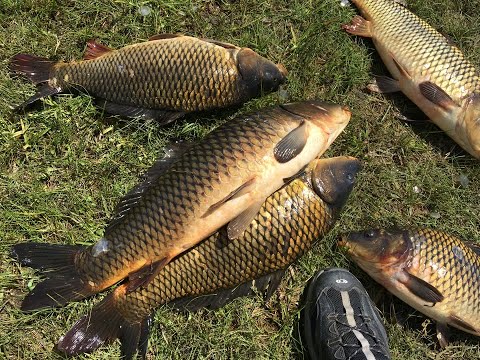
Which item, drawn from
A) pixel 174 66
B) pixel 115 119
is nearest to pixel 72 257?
pixel 115 119

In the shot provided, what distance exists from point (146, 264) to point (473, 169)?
2344mm

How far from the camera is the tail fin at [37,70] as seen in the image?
2912 millimetres

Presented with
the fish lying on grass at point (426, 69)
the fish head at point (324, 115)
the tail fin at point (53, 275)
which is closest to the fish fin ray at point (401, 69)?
the fish lying on grass at point (426, 69)

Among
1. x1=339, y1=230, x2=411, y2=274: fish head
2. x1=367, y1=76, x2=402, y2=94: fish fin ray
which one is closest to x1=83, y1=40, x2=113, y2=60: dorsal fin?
x1=367, y1=76, x2=402, y2=94: fish fin ray

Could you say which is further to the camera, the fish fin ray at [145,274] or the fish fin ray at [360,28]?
the fish fin ray at [360,28]

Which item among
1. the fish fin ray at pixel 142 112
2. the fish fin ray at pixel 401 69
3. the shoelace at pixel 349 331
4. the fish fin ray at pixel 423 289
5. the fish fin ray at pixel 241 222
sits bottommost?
the shoelace at pixel 349 331

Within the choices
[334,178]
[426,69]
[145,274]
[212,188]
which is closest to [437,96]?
[426,69]

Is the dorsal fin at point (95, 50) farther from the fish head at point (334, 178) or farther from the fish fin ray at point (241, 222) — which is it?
the fish head at point (334, 178)

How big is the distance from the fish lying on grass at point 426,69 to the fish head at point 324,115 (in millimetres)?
780

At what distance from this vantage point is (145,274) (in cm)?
246

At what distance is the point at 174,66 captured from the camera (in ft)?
8.91

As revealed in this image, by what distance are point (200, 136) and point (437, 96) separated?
1.59 m

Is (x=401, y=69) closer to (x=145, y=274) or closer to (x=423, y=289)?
(x=423, y=289)

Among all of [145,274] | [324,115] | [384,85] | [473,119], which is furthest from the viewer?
[384,85]
